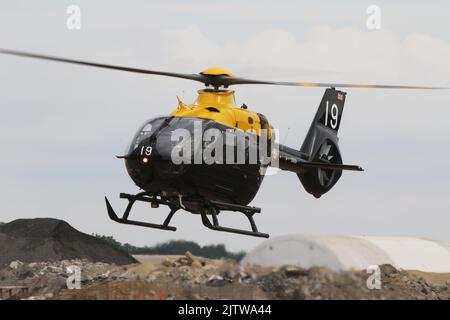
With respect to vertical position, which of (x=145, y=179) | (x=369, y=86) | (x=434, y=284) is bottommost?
(x=434, y=284)

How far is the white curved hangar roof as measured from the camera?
2828cm

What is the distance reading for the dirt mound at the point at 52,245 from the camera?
126 feet

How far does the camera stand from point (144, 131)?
3077cm

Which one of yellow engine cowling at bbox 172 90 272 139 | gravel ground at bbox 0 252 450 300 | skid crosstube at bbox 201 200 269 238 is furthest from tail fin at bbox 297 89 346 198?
gravel ground at bbox 0 252 450 300

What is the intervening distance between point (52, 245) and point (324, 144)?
10094mm

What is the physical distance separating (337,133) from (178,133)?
34.9ft

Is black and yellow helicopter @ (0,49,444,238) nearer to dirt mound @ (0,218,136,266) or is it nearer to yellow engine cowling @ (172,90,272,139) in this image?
yellow engine cowling @ (172,90,272,139)

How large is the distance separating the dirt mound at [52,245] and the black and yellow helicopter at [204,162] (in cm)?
676

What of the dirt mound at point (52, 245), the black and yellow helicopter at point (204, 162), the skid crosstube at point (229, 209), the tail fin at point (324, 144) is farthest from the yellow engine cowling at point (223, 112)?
the dirt mound at point (52, 245)

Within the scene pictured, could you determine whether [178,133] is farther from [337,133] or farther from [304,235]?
[337,133]

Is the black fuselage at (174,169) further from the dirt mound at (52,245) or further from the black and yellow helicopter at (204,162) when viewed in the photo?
the dirt mound at (52,245)

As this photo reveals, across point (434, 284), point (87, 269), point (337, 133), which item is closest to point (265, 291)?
point (434, 284)
